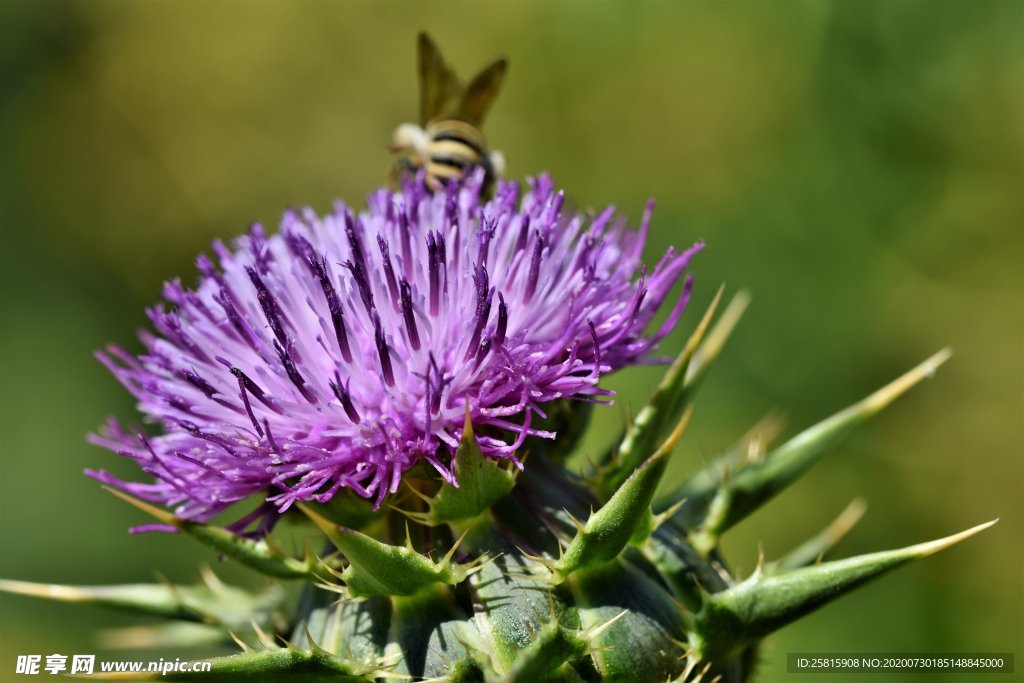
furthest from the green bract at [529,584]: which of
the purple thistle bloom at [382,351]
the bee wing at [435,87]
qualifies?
the bee wing at [435,87]

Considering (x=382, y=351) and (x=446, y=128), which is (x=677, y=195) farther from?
(x=382, y=351)

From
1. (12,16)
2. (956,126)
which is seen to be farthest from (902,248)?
(12,16)

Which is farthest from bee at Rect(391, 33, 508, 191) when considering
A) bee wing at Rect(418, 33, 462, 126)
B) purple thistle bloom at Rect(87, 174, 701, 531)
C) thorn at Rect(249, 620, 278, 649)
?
thorn at Rect(249, 620, 278, 649)

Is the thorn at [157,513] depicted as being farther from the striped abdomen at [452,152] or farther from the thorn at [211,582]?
the striped abdomen at [452,152]

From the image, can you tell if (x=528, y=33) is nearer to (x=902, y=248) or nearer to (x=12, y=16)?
(x=902, y=248)

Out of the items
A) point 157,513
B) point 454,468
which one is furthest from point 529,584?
point 157,513

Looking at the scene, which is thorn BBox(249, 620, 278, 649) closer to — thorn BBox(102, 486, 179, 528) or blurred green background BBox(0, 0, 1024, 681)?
thorn BBox(102, 486, 179, 528)
